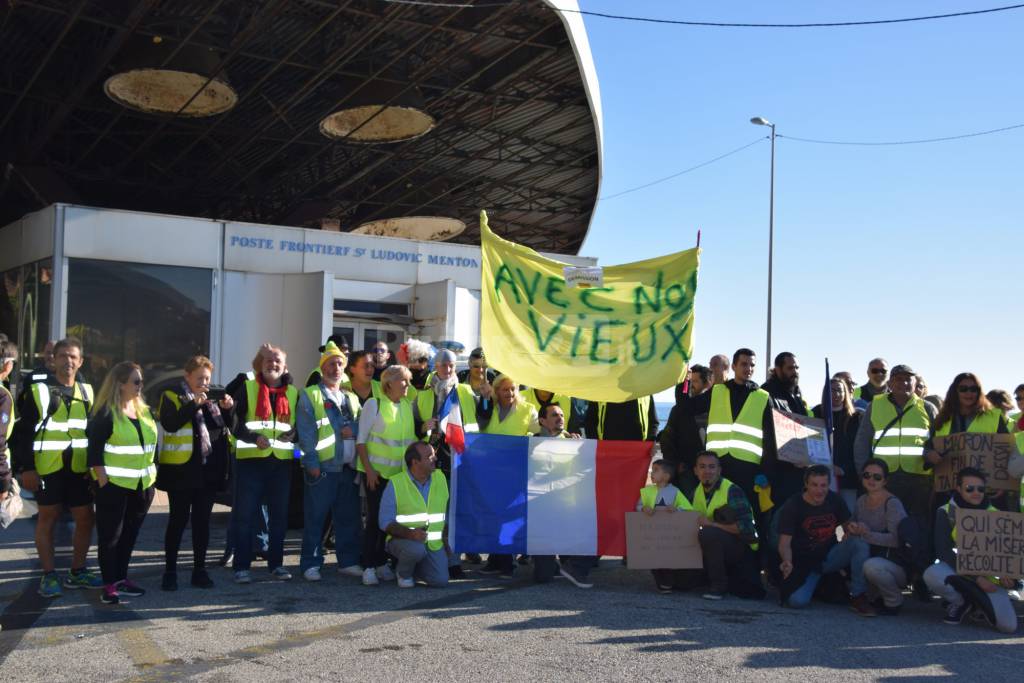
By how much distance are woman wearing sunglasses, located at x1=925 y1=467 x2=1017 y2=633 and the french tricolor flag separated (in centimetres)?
229

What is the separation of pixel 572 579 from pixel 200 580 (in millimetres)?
2845

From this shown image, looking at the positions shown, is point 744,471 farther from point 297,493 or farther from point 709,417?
point 297,493

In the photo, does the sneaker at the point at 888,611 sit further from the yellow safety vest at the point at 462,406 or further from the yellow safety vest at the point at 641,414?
the yellow safety vest at the point at 462,406

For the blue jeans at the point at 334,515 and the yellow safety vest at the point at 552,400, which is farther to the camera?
the yellow safety vest at the point at 552,400

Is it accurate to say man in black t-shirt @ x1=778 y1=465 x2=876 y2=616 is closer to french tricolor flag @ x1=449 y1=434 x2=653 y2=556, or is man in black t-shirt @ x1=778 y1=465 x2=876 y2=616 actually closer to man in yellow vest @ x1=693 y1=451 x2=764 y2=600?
man in yellow vest @ x1=693 y1=451 x2=764 y2=600

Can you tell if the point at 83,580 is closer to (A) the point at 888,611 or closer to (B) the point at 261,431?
(B) the point at 261,431

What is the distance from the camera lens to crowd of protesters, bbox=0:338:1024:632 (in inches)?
285

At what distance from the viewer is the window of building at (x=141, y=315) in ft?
53.7

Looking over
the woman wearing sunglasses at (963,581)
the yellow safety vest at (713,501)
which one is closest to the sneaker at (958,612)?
→ the woman wearing sunglasses at (963,581)

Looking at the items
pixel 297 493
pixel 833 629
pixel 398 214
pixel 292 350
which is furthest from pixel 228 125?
pixel 833 629

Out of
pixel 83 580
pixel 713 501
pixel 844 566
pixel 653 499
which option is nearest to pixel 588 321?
pixel 653 499

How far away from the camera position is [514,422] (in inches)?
347

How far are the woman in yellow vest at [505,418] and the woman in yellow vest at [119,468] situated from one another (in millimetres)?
2776

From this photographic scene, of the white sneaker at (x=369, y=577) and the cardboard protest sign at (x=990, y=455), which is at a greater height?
the cardboard protest sign at (x=990, y=455)
